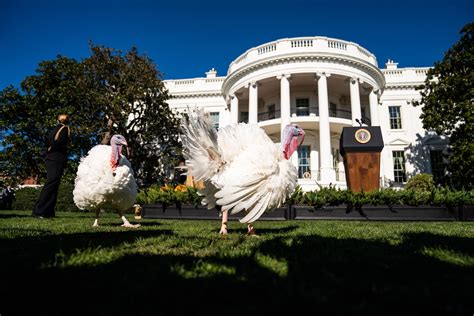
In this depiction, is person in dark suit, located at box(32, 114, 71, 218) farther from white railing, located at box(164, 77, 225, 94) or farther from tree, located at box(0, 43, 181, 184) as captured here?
white railing, located at box(164, 77, 225, 94)

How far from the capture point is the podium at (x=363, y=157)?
11148 millimetres

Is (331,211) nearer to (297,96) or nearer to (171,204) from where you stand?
(171,204)

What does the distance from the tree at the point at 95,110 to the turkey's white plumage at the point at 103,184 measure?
1214 cm

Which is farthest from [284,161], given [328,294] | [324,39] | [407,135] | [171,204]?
[407,135]

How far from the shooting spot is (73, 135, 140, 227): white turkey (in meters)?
5.09

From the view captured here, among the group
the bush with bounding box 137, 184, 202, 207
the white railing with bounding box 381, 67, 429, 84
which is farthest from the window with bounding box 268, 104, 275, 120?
the bush with bounding box 137, 184, 202, 207

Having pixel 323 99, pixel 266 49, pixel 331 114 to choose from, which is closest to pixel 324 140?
pixel 323 99

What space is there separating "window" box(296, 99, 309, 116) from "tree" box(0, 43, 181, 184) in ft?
38.3

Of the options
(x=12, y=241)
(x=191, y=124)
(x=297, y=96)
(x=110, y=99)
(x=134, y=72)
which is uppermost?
(x=297, y=96)

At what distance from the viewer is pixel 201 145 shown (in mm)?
4180

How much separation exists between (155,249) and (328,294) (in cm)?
180

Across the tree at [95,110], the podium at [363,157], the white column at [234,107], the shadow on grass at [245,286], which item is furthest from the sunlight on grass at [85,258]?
the white column at [234,107]

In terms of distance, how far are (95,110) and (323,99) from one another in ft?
53.5

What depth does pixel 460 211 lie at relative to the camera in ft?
28.4
